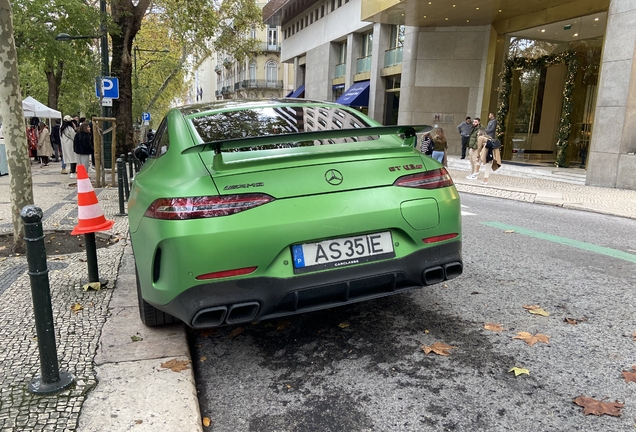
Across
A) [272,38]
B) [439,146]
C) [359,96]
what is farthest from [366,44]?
[272,38]

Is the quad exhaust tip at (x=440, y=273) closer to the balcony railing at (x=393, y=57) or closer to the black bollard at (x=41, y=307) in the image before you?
the black bollard at (x=41, y=307)

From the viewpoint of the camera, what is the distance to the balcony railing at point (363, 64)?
28663mm

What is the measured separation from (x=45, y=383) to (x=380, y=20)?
22485 mm

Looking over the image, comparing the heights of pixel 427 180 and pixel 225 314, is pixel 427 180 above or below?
above

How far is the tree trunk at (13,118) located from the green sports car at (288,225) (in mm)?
2685

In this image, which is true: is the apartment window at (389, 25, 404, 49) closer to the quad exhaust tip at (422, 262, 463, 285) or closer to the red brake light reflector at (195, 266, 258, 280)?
the quad exhaust tip at (422, 262, 463, 285)

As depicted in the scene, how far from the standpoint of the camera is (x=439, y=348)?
3123 millimetres

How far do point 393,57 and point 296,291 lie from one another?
82.8ft

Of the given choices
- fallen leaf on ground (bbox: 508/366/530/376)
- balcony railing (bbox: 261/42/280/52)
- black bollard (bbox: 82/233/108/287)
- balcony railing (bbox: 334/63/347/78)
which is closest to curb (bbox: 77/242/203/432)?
black bollard (bbox: 82/233/108/287)

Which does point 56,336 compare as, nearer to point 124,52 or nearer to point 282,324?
point 282,324

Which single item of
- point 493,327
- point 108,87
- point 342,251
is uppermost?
point 108,87

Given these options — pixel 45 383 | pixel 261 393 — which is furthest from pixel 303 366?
pixel 45 383

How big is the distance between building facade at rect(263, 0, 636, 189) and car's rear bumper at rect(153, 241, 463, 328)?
39.4 feet

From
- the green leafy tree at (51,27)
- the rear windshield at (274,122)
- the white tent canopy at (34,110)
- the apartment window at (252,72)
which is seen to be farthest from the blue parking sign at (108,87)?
the apartment window at (252,72)
